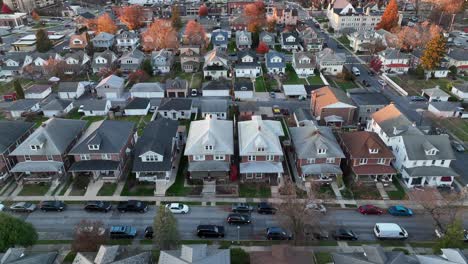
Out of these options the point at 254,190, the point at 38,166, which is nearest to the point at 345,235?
the point at 254,190

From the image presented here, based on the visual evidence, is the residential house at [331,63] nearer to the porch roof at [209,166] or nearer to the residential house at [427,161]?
the residential house at [427,161]

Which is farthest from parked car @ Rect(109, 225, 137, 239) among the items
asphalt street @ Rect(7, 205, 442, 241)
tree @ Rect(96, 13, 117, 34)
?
tree @ Rect(96, 13, 117, 34)

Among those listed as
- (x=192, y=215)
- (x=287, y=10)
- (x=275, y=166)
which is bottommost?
(x=192, y=215)

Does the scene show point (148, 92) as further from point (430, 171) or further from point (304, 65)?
point (430, 171)

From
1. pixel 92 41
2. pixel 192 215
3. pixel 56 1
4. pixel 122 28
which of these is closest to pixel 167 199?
pixel 192 215

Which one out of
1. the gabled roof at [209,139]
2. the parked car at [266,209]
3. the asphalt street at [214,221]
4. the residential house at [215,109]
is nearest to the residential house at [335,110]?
the residential house at [215,109]

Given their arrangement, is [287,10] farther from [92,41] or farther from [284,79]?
[92,41]
